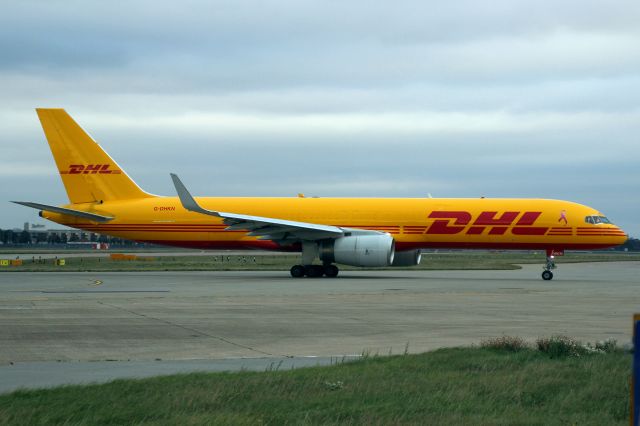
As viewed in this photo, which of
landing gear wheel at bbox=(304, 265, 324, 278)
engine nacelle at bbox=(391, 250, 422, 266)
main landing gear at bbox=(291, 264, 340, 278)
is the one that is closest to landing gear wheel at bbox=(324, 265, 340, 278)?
main landing gear at bbox=(291, 264, 340, 278)

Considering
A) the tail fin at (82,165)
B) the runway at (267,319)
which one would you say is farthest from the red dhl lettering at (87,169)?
the runway at (267,319)

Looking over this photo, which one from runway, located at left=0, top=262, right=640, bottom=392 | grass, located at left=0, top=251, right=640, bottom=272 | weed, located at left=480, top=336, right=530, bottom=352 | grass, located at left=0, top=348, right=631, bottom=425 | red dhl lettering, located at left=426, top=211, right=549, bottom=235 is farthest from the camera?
grass, located at left=0, top=251, right=640, bottom=272

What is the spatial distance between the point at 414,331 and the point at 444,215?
2153 cm

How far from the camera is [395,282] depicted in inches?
1321

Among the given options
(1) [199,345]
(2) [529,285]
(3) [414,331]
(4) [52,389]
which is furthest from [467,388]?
(2) [529,285]

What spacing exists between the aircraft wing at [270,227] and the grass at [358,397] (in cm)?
2484

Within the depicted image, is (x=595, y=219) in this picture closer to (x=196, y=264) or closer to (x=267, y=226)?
(x=267, y=226)

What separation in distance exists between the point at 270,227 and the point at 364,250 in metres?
3.82

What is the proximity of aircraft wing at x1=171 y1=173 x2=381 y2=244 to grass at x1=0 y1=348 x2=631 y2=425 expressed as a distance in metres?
24.8

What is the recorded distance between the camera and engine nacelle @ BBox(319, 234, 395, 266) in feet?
117

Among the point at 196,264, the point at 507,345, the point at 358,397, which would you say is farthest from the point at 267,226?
the point at 358,397

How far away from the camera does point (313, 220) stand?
38812 mm

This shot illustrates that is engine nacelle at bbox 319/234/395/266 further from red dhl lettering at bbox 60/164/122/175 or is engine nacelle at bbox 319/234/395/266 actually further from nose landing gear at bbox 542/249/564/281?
red dhl lettering at bbox 60/164/122/175

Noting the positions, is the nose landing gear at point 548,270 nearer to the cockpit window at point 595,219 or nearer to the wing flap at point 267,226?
the cockpit window at point 595,219
